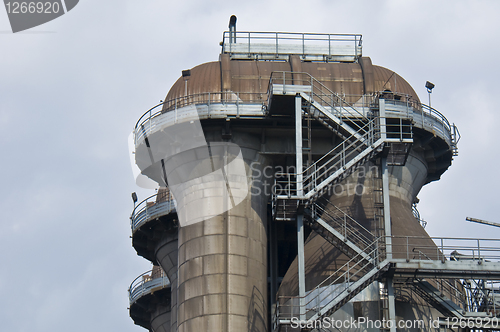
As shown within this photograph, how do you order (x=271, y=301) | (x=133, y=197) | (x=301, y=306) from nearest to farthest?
(x=301, y=306) → (x=271, y=301) → (x=133, y=197)

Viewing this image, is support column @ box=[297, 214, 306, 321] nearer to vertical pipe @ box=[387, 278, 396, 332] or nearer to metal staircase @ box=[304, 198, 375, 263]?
metal staircase @ box=[304, 198, 375, 263]

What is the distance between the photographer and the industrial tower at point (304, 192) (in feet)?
143

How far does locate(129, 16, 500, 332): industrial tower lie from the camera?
43625mm

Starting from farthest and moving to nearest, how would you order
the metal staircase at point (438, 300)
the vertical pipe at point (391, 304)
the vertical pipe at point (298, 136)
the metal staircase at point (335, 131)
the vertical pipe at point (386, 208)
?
the vertical pipe at point (298, 136) → the metal staircase at point (335, 131) → the metal staircase at point (438, 300) → the vertical pipe at point (386, 208) → the vertical pipe at point (391, 304)

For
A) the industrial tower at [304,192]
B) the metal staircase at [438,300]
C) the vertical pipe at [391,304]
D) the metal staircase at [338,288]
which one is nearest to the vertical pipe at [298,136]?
the industrial tower at [304,192]

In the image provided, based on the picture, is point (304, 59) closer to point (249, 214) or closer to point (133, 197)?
point (249, 214)

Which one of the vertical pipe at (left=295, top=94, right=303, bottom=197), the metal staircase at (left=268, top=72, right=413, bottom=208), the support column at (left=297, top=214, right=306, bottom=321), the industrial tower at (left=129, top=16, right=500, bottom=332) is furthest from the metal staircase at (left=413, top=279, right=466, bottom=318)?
the vertical pipe at (left=295, top=94, right=303, bottom=197)

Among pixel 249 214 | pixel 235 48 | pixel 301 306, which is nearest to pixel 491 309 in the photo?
pixel 301 306

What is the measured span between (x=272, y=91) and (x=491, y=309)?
47.0 ft

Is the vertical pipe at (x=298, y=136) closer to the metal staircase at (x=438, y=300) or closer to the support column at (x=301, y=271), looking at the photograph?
the support column at (x=301, y=271)

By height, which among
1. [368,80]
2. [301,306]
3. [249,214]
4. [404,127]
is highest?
[368,80]

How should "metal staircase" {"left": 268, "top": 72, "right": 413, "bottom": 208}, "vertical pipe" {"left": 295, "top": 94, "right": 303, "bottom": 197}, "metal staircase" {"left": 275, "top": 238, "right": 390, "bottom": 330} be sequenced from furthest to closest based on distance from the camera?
"vertical pipe" {"left": 295, "top": 94, "right": 303, "bottom": 197} < "metal staircase" {"left": 268, "top": 72, "right": 413, "bottom": 208} < "metal staircase" {"left": 275, "top": 238, "right": 390, "bottom": 330}

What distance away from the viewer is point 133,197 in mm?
62219

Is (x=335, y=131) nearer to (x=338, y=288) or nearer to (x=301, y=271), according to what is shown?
(x=301, y=271)
